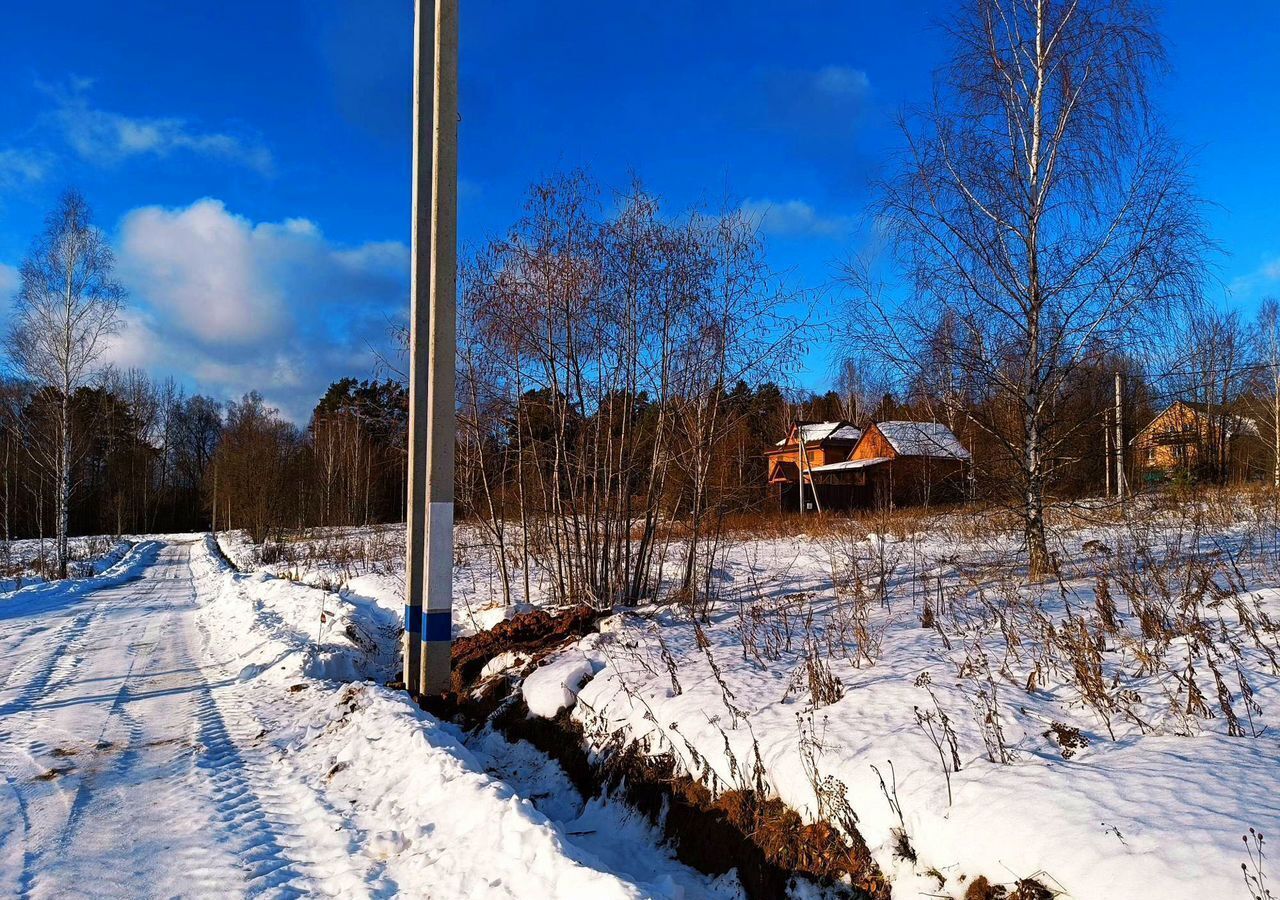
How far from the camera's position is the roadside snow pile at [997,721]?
288 centimetres

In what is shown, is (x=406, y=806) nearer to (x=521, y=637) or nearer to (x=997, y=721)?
(x=997, y=721)

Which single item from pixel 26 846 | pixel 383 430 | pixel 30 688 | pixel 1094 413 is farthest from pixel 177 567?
pixel 1094 413

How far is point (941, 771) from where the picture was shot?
365cm

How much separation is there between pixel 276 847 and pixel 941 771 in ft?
10.9

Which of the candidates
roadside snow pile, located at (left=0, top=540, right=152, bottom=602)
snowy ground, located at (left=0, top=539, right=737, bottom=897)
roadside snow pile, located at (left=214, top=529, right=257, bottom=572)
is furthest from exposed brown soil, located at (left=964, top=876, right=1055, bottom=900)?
roadside snow pile, located at (left=214, top=529, right=257, bottom=572)

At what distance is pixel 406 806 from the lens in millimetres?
4316

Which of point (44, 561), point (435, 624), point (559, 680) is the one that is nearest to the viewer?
point (559, 680)

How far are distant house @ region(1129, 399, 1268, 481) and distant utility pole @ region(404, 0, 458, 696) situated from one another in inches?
304

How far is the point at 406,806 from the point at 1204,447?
31100mm

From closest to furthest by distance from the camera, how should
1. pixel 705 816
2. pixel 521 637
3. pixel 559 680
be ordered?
pixel 705 816, pixel 559 680, pixel 521 637

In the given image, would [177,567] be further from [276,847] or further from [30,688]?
[276,847]

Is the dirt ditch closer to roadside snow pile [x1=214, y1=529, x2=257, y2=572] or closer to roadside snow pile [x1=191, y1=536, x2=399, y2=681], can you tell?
roadside snow pile [x1=191, y1=536, x2=399, y2=681]

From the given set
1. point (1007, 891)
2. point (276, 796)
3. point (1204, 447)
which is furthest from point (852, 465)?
point (1007, 891)

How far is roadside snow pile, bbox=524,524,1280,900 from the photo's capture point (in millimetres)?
2881
